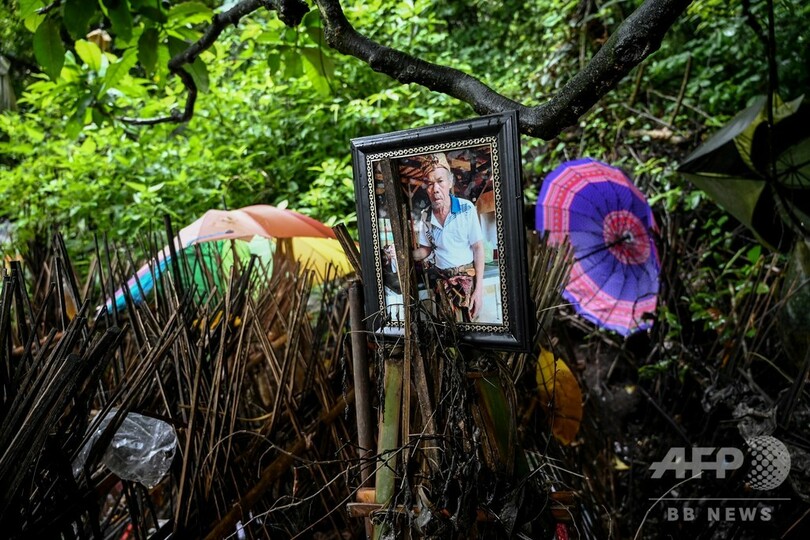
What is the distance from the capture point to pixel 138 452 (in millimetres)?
1305

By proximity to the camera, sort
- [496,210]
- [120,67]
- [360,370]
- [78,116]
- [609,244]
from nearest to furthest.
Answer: [496,210], [360,370], [120,67], [78,116], [609,244]

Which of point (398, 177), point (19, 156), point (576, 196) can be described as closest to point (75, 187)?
point (19, 156)

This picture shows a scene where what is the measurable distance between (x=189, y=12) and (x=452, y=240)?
1349 mm

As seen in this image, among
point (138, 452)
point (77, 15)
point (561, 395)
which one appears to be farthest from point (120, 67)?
point (561, 395)

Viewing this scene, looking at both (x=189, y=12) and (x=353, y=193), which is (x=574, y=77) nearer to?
(x=189, y=12)

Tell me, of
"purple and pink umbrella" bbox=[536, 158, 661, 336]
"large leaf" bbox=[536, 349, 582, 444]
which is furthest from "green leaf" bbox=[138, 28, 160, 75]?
"purple and pink umbrella" bbox=[536, 158, 661, 336]

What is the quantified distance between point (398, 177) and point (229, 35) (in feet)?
14.3

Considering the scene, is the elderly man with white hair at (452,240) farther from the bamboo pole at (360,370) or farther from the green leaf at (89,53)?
the green leaf at (89,53)

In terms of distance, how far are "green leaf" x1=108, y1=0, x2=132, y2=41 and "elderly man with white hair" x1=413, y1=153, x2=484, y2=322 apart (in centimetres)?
120

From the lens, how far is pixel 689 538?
240 centimetres

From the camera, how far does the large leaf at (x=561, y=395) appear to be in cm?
172

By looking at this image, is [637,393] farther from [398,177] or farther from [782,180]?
[398,177]

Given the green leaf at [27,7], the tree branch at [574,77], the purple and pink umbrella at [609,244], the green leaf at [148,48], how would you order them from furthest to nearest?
the purple and pink umbrella at [609,244]
the green leaf at [148,48]
the green leaf at [27,7]
the tree branch at [574,77]

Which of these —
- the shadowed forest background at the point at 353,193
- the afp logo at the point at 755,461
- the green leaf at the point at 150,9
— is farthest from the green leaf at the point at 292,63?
the afp logo at the point at 755,461
